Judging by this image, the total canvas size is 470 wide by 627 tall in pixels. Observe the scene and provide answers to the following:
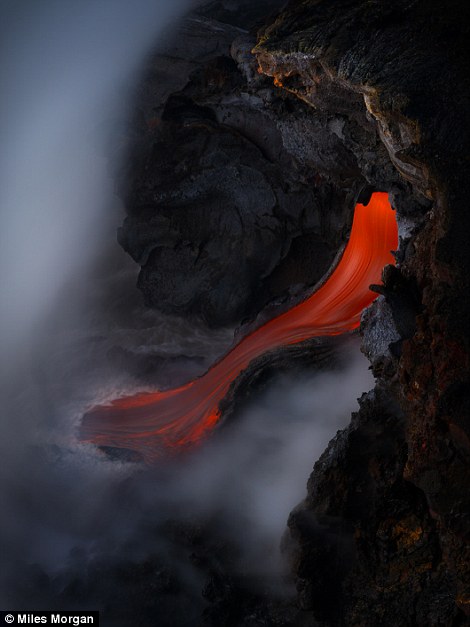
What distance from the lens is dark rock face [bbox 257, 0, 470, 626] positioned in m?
2.69

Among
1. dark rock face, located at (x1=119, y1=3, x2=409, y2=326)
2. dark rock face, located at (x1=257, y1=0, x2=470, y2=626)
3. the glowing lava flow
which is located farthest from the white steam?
dark rock face, located at (x1=257, y1=0, x2=470, y2=626)

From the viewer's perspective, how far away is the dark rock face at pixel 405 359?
269cm

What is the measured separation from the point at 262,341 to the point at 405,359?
3.55 meters

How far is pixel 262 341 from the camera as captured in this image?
6.51 meters

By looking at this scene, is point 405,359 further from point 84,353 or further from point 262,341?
point 84,353

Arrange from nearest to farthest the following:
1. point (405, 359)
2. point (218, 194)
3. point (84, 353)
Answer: point (405, 359)
point (218, 194)
point (84, 353)

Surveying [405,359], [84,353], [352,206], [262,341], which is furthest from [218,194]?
[405,359]

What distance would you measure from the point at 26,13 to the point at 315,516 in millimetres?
6956

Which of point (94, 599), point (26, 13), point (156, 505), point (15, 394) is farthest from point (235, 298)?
point (26, 13)

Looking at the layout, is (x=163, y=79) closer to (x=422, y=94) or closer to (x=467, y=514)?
(x=422, y=94)

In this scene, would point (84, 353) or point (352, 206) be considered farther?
point (84, 353)

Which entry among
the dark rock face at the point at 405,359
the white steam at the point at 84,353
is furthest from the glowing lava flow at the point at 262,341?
the dark rock face at the point at 405,359

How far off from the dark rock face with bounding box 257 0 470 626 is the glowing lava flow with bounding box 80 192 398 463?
2.03 meters

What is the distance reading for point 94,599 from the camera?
4562 mm
